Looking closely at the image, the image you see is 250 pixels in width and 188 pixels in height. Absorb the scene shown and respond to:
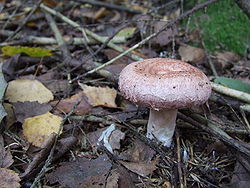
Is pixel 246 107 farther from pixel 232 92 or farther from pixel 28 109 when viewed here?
pixel 28 109

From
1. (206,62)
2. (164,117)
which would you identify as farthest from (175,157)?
(206,62)

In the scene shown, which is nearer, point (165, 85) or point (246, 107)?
point (165, 85)

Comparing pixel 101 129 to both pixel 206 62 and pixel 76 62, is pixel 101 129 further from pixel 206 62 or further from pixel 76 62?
pixel 206 62

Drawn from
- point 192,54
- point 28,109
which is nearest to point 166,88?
point 28,109

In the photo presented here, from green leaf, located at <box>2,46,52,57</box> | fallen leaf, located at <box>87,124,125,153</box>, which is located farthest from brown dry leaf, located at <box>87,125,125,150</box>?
green leaf, located at <box>2,46,52,57</box>

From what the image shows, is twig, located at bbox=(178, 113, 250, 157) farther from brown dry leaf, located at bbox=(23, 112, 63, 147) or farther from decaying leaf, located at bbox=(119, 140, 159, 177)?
brown dry leaf, located at bbox=(23, 112, 63, 147)

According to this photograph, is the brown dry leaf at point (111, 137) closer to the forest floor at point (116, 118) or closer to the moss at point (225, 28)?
the forest floor at point (116, 118)
